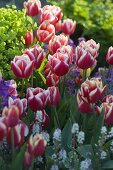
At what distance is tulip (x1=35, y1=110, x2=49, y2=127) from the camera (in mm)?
2176

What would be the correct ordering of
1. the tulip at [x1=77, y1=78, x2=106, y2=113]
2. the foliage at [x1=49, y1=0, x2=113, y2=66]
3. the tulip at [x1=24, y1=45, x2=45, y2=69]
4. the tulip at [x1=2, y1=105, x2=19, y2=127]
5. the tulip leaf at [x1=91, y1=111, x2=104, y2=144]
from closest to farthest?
1. the tulip at [x1=2, y1=105, x2=19, y2=127]
2. the tulip at [x1=77, y1=78, x2=106, y2=113]
3. the tulip leaf at [x1=91, y1=111, x2=104, y2=144]
4. the tulip at [x1=24, y1=45, x2=45, y2=69]
5. the foliage at [x1=49, y1=0, x2=113, y2=66]

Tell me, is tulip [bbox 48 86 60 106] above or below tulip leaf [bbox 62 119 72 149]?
above

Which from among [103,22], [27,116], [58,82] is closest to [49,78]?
[58,82]

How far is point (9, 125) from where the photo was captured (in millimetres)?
1770

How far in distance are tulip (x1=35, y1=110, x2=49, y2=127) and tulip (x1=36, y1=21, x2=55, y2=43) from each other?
81 centimetres

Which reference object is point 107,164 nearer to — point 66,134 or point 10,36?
point 66,134

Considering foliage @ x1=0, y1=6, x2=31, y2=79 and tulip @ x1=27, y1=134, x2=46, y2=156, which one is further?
foliage @ x1=0, y1=6, x2=31, y2=79

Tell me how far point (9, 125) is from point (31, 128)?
1.96 ft

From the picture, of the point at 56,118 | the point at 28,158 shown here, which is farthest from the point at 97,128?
the point at 28,158

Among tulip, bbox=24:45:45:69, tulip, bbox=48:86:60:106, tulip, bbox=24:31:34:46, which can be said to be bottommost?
tulip, bbox=48:86:60:106

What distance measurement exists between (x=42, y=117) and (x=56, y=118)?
214mm

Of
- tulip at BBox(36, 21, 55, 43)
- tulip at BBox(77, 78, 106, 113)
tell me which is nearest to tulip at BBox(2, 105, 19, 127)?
tulip at BBox(77, 78, 106, 113)

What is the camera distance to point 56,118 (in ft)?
8.23

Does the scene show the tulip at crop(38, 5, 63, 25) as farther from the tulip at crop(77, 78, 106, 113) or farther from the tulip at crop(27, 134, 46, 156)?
the tulip at crop(27, 134, 46, 156)
